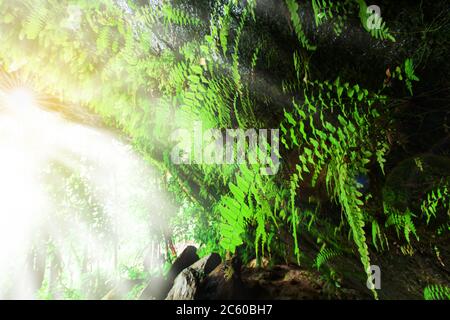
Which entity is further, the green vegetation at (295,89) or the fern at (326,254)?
the fern at (326,254)

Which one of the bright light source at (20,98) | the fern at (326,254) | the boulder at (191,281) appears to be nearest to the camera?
the fern at (326,254)

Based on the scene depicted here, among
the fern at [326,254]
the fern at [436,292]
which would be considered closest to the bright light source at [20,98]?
the fern at [326,254]

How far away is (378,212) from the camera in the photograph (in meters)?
1.17

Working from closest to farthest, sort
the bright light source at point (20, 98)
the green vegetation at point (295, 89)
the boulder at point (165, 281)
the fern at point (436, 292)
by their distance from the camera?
the green vegetation at point (295, 89), the fern at point (436, 292), the boulder at point (165, 281), the bright light source at point (20, 98)

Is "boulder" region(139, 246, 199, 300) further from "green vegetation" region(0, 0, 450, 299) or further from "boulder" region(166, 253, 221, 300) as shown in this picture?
"green vegetation" region(0, 0, 450, 299)

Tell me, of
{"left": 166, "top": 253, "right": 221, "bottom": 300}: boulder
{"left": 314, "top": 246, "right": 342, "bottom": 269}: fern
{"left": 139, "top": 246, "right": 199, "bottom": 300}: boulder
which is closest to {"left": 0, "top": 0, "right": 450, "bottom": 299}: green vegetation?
{"left": 314, "top": 246, "right": 342, "bottom": 269}: fern

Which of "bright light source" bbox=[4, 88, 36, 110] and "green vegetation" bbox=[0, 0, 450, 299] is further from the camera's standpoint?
"bright light source" bbox=[4, 88, 36, 110]

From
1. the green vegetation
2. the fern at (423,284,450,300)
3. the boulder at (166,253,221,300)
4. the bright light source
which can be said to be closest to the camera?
the green vegetation

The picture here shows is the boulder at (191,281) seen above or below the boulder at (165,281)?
above

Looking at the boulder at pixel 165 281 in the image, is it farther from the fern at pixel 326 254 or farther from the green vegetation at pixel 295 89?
the fern at pixel 326 254

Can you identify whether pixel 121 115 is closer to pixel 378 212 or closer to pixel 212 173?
pixel 212 173

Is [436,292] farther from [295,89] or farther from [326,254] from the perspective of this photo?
[295,89]

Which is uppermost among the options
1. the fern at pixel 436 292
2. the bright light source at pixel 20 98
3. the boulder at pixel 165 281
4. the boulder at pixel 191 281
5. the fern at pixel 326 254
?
the bright light source at pixel 20 98

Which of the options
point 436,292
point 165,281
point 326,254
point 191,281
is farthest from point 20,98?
point 436,292
